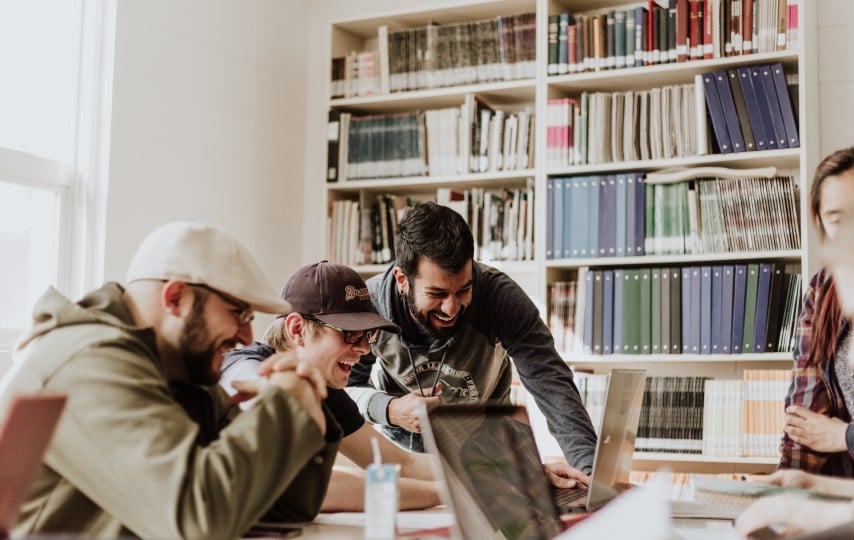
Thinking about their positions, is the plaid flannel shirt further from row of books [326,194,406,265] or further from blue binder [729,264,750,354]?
row of books [326,194,406,265]

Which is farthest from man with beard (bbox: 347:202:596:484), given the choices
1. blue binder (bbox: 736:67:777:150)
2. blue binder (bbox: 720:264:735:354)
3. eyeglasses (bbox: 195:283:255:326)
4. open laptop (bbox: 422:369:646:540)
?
blue binder (bbox: 736:67:777:150)

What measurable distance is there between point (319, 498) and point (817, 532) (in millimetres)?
837

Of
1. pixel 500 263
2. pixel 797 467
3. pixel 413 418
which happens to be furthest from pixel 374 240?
pixel 797 467

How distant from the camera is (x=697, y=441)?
3.52 m

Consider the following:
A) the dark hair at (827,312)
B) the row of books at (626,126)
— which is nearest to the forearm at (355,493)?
the dark hair at (827,312)

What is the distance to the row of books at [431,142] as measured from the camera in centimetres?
400

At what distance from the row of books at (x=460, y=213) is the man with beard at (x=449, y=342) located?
114cm

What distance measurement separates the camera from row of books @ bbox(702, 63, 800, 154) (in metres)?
3.49

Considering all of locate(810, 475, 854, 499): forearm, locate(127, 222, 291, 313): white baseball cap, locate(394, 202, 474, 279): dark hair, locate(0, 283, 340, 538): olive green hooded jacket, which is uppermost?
locate(394, 202, 474, 279): dark hair

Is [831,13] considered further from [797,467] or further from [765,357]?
[797,467]

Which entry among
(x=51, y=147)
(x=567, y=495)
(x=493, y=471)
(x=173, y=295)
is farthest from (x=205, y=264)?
(x=51, y=147)

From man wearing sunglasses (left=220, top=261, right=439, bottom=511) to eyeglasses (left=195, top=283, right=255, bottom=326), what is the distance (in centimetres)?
55

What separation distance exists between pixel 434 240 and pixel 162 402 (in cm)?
122

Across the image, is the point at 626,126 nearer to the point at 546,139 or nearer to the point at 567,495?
the point at 546,139
